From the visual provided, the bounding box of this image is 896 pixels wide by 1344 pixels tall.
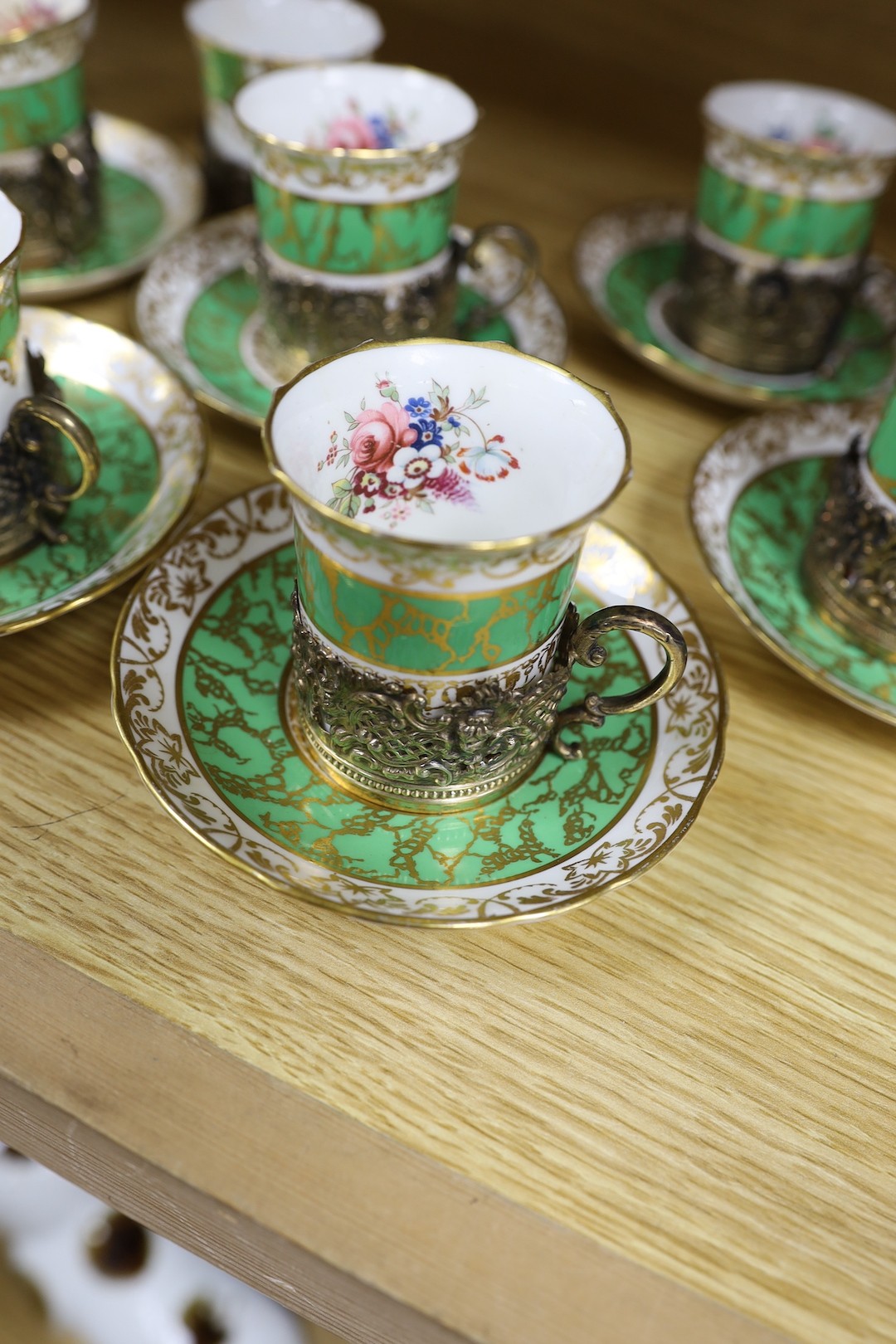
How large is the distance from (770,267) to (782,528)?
0.69ft

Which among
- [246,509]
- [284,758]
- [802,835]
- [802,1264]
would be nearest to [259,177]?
[246,509]

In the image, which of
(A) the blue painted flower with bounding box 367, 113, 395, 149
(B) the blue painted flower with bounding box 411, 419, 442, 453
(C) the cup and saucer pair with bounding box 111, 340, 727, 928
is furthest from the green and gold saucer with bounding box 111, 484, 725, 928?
(A) the blue painted flower with bounding box 367, 113, 395, 149

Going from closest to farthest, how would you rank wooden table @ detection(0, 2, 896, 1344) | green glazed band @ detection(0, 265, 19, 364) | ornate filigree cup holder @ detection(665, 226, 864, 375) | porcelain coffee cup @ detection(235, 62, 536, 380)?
wooden table @ detection(0, 2, 896, 1344) < green glazed band @ detection(0, 265, 19, 364) < porcelain coffee cup @ detection(235, 62, 536, 380) < ornate filigree cup holder @ detection(665, 226, 864, 375)

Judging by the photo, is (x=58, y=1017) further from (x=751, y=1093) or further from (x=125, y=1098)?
(x=751, y=1093)

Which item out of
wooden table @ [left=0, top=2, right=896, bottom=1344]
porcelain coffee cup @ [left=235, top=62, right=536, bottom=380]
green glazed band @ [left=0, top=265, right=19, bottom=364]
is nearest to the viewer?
wooden table @ [left=0, top=2, right=896, bottom=1344]

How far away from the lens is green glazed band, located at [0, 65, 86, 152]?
77 centimetres

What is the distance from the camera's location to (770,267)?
0.79 metres

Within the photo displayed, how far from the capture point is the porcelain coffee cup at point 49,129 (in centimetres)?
76

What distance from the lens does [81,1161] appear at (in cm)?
47

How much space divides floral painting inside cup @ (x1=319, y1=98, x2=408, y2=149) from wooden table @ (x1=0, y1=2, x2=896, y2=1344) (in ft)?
1.42

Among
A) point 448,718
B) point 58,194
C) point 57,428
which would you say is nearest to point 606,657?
point 448,718

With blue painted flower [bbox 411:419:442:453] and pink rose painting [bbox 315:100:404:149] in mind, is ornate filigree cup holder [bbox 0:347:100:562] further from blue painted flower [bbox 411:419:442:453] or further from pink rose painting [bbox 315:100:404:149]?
pink rose painting [bbox 315:100:404:149]

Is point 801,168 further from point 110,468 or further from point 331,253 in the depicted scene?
point 110,468

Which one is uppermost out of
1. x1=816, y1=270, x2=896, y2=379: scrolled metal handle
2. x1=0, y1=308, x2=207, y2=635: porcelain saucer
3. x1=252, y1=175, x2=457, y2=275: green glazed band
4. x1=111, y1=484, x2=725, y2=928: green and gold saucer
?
x1=252, y1=175, x2=457, y2=275: green glazed band
